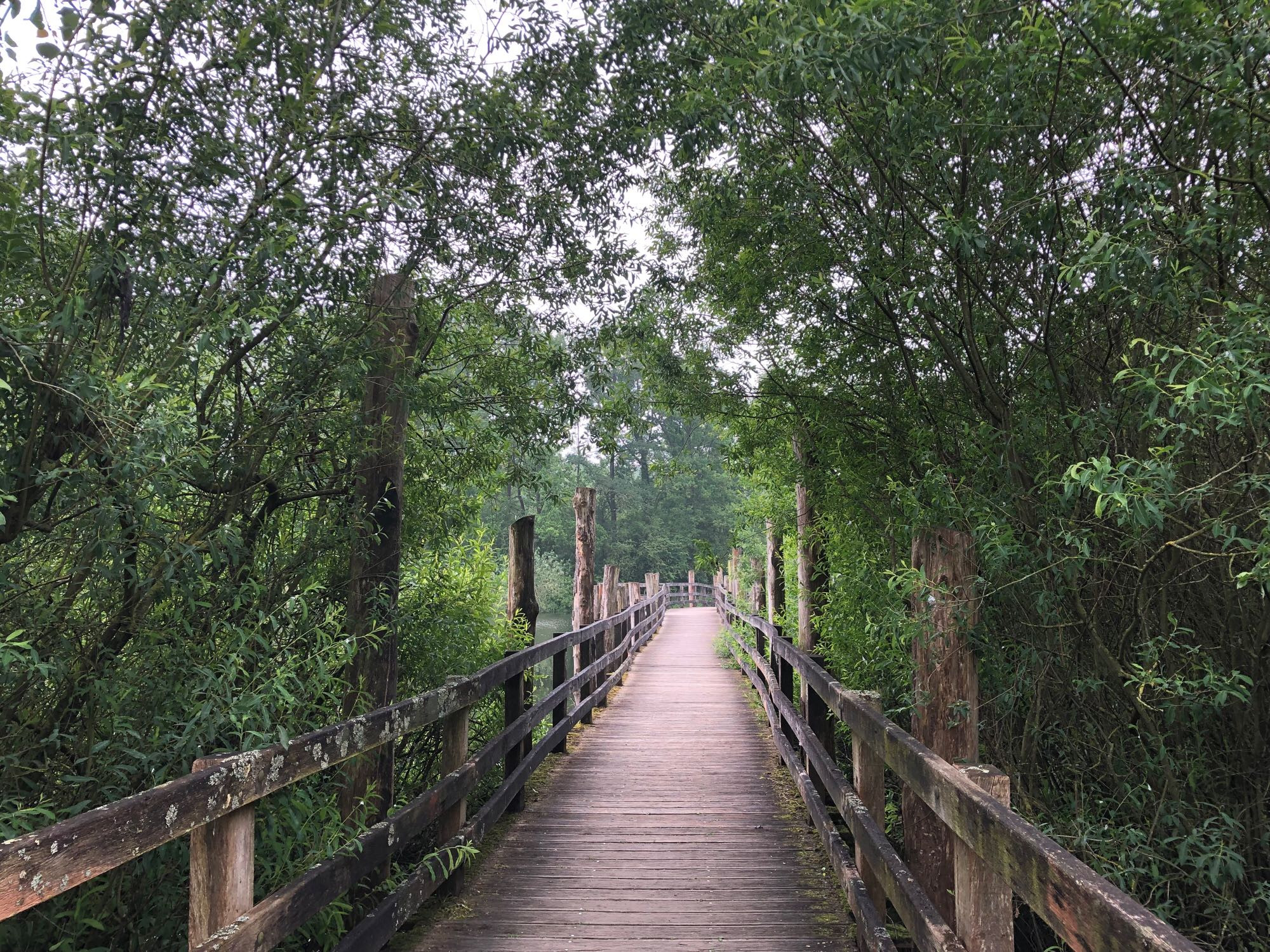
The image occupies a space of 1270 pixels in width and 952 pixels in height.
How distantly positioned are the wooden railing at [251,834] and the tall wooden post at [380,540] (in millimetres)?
375

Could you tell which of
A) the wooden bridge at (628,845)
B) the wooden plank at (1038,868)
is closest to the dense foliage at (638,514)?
the wooden bridge at (628,845)

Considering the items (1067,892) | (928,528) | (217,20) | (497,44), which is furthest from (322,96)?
(1067,892)

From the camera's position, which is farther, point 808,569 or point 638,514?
point 638,514

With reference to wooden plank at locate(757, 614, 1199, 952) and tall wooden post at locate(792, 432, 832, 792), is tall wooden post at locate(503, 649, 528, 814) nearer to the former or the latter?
wooden plank at locate(757, 614, 1199, 952)

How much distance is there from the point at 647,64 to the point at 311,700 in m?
4.05

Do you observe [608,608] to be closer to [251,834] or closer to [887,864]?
[887,864]

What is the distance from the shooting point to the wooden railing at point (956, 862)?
4.83ft

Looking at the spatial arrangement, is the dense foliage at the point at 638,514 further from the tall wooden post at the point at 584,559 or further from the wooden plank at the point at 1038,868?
the wooden plank at the point at 1038,868

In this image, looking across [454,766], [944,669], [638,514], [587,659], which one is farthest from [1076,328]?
[638,514]

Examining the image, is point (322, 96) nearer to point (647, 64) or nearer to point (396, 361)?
point (396, 361)

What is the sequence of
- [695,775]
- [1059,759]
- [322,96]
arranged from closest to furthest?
[322,96] < [1059,759] < [695,775]

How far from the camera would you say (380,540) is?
12.9 ft

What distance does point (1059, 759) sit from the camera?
3.82 m

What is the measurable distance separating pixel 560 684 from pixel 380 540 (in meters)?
3.52
